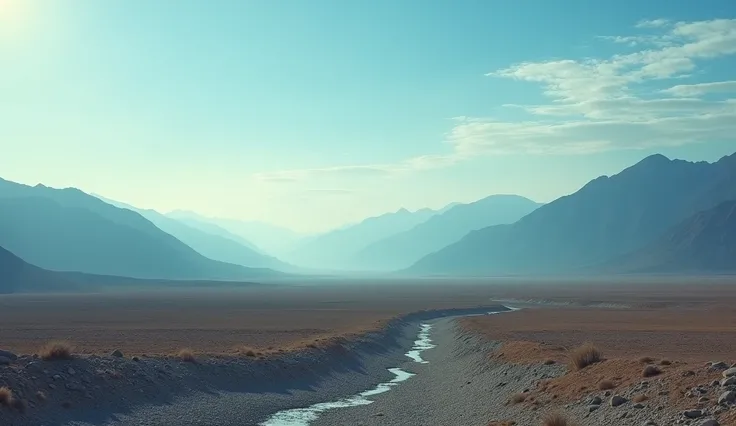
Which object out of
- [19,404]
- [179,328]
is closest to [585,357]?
[19,404]

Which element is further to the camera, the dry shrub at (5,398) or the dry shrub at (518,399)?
the dry shrub at (518,399)

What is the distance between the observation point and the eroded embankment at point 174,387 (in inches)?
955

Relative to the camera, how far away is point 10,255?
646ft

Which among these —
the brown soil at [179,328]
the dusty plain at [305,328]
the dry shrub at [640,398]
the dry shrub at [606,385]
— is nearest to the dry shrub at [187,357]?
the brown soil at [179,328]

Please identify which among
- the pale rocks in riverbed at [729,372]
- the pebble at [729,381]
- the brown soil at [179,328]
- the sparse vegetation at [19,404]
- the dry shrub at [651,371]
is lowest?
the brown soil at [179,328]

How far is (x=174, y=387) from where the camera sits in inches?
1182

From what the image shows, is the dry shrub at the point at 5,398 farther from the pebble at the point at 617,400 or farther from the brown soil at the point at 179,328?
the pebble at the point at 617,400

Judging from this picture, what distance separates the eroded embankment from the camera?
79.6 ft

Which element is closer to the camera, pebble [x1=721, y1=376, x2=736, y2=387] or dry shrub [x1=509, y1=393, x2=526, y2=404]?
pebble [x1=721, y1=376, x2=736, y2=387]

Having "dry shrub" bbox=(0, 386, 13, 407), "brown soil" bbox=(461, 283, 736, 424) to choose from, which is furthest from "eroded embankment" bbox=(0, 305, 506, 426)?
"brown soil" bbox=(461, 283, 736, 424)

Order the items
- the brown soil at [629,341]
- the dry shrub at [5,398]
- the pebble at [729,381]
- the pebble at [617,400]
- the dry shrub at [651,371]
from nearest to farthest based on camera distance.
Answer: the pebble at [729,381] < the pebble at [617,400] < the dry shrub at [5,398] < the dry shrub at [651,371] < the brown soil at [629,341]

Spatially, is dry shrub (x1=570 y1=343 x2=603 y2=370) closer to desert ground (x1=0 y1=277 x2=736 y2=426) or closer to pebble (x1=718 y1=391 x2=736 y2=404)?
desert ground (x1=0 y1=277 x2=736 y2=426)

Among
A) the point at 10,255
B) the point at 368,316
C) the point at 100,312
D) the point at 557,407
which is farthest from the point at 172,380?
the point at 10,255

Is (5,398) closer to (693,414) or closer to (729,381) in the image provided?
(693,414)
